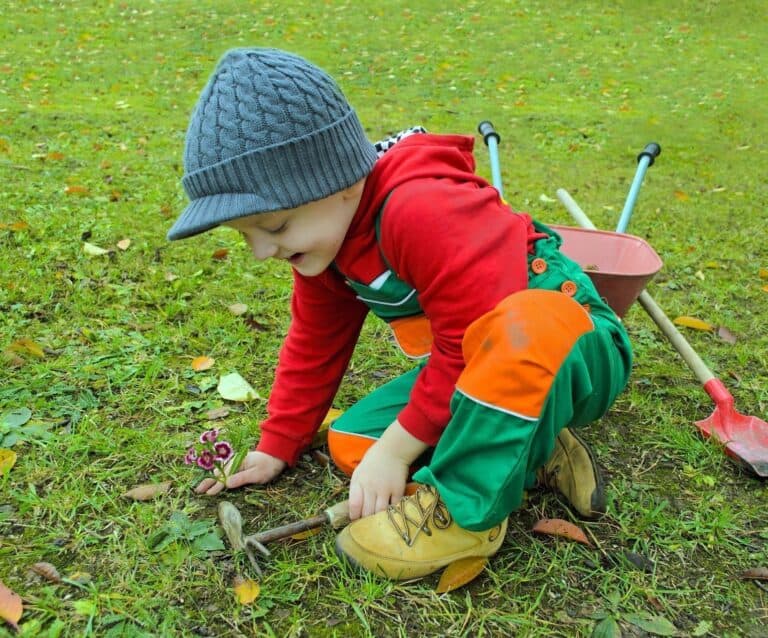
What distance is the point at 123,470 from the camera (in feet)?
6.36

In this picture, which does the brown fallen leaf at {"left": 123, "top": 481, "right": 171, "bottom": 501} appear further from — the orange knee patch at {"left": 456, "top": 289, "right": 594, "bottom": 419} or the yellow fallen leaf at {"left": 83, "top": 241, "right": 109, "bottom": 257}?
the yellow fallen leaf at {"left": 83, "top": 241, "right": 109, "bottom": 257}

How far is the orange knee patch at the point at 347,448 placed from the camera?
1.92 meters

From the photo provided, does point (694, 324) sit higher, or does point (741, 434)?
point (741, 434)

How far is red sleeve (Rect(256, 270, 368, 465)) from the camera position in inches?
77.2

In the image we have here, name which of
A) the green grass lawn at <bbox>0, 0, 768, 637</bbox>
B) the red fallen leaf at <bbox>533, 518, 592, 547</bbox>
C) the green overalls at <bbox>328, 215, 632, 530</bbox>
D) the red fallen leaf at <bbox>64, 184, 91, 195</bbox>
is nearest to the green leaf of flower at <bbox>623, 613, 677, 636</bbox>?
the green grass lawn at <bbox>0, 0, 768, 637</bbox>

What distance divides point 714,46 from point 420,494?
10.8 m

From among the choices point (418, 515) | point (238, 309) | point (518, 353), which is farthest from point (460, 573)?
point (238, 309)

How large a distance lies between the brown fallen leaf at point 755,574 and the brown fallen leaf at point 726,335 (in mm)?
1281

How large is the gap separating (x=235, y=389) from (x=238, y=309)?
59 cm

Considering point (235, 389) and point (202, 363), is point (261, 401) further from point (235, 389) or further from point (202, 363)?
point (202, 363)

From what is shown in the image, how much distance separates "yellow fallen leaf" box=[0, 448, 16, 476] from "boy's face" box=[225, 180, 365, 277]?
894mm

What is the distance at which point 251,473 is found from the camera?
6.24ft

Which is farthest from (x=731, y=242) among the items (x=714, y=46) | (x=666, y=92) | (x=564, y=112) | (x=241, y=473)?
(x=714, y=46)

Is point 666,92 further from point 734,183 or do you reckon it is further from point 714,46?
point 734,183
